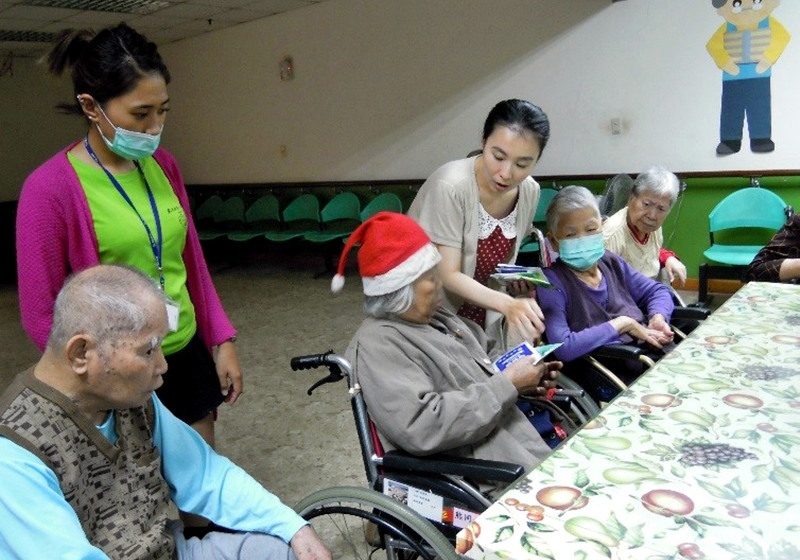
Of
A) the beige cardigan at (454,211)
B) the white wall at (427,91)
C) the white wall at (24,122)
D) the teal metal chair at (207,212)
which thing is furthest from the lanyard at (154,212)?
the white wall at (24,122)

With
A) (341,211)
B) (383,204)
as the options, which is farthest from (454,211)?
(341,211)

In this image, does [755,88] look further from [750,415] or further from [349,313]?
[750,415]

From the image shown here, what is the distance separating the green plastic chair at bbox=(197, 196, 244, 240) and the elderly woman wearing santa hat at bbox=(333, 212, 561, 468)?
5.64 metres

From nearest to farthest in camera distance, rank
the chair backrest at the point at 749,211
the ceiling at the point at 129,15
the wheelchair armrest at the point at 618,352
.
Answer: the wheelchair armrest at the point at 618,352 < the chair backrest at the point at 749,211 < the ceiling at the point at 129,15

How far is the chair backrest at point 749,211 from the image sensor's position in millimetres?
4195

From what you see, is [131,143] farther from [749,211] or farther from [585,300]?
[749,211]

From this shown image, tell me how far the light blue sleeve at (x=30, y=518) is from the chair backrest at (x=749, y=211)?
433cm

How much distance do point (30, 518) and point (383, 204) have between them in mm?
5138

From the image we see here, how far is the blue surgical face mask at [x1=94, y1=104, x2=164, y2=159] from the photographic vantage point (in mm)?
1368

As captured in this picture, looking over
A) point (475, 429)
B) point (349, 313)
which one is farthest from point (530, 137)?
point (349, 313)

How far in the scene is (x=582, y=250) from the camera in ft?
6.90

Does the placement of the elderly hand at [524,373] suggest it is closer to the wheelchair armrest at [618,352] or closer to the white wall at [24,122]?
the wheelchair armrest at [618,352]

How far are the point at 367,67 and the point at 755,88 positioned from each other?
318 centimetres

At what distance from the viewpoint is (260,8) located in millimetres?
6105
